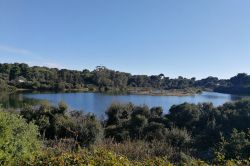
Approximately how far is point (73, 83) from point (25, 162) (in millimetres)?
87225

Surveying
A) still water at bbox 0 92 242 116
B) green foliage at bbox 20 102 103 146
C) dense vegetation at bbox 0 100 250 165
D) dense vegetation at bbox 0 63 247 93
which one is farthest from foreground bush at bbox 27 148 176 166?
dense vegetation at bbox 0 63 247 93

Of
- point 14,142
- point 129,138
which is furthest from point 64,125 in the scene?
point 14,142

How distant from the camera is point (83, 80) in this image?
330 ft

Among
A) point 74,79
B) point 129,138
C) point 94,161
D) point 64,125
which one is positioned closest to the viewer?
point 94,161

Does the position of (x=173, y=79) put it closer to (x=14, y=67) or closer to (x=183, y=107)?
(x=14, y=67)

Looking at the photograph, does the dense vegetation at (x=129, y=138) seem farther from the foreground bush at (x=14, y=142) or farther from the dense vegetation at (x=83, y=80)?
the dense vegetation at (x=83, y=80)

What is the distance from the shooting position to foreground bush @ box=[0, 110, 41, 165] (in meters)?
6.01

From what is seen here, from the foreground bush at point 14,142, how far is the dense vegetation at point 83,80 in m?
70.6

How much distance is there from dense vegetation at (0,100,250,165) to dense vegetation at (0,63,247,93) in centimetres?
5816

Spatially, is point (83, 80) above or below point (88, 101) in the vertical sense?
above

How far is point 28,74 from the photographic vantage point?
298 feet

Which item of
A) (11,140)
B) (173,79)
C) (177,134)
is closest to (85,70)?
(173,79)

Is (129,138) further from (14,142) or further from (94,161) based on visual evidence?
(94,161)

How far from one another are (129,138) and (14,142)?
307 inches
